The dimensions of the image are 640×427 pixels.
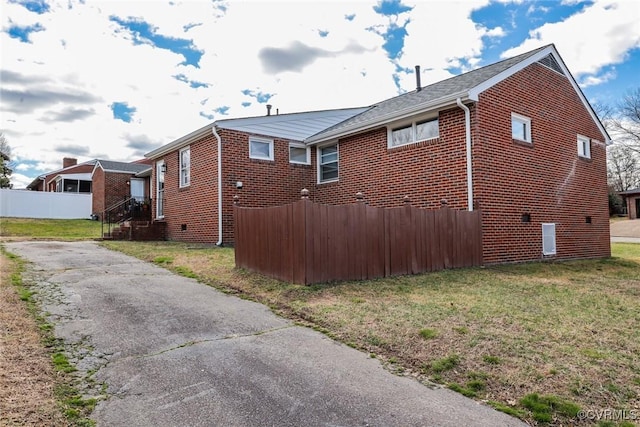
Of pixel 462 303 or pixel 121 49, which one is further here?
pixel 121 49

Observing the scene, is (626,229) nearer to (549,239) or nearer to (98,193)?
(549,239)

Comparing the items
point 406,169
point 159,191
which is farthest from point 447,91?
point 159,191

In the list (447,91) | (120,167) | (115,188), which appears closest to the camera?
(447,91)

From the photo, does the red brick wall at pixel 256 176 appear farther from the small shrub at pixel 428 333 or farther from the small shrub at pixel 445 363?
the small shrub at pixel 445 363

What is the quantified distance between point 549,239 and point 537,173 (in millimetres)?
1890

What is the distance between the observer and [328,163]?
13.7m

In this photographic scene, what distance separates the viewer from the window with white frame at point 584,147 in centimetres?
1280

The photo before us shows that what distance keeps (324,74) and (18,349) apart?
1303 centimetres

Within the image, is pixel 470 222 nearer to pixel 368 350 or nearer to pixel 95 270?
pixel 368 350

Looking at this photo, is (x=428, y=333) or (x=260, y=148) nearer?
(x=428, y=333)

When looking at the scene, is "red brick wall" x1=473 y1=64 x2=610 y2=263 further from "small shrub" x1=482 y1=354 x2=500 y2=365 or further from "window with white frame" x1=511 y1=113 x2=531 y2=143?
"small shrub" x1=482 y1=354 x2=500 y2=365

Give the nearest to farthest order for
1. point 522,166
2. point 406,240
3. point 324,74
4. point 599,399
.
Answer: point 599,399 < point 406,240 < point 522,166 < point 324,74

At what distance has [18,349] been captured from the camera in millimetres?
3770

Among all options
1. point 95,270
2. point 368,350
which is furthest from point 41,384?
point 95,270
